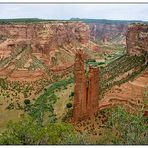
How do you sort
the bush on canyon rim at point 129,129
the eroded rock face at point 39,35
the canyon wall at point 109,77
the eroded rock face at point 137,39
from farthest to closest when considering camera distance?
the eroded rock face at point 39,35 → the eroded rock face at point 137,39 → the canyon wall at point 109,77 → the bush on canyon rim at point 129,129

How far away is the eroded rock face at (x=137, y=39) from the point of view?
7262 cm

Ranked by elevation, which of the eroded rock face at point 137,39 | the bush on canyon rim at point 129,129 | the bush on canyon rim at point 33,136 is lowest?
the bush on canyon rim at point 129,129

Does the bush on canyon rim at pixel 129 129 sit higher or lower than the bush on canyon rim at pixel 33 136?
lower

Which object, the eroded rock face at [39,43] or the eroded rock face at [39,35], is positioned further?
the eroded rock face at [39,35]

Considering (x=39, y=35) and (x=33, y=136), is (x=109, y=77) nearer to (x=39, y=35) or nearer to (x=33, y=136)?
(x=39, y=35)

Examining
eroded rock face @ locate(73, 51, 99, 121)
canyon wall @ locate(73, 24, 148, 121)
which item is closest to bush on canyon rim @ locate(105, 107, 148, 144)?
eroded rock face @ locate(73, 51, 99, 121)

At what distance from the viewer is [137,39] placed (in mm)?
77750

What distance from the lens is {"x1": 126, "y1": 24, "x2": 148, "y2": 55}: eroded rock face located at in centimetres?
7262

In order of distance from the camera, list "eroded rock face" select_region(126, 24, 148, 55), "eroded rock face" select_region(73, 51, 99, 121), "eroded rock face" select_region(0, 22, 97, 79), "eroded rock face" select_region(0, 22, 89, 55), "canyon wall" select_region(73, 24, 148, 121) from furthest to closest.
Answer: "eroded rock face" select_region(0, 22, 89, 55) < "eroded rock face" select_region(0, 22, 97, 79) < "eroded rock face" select_region(126, 24, 148, 55) < "canyon wall" select_region(73, 24, 148, 121) < "eroded rock face" select_region(73, 51, 99, 121)

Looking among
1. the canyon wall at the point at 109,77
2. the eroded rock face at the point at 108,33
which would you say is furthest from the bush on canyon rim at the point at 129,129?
the eroded rock face at the point at 108,33

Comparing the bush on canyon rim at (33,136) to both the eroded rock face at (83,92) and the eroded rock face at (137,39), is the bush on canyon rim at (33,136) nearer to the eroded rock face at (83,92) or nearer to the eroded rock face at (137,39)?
the eroded rock face at (83,92)

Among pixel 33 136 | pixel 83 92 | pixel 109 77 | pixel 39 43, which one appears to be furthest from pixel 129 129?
pixel 39 43

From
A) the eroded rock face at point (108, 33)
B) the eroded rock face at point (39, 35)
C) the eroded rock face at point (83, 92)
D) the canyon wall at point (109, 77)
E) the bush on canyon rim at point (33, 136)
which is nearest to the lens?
the bush on canyon rim at point (33, 136)

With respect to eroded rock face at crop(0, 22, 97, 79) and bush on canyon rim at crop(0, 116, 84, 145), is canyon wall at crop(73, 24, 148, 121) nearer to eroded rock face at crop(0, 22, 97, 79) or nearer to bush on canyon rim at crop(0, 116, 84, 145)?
bush on canyon rim at crop(0, 116, 84, 145)
